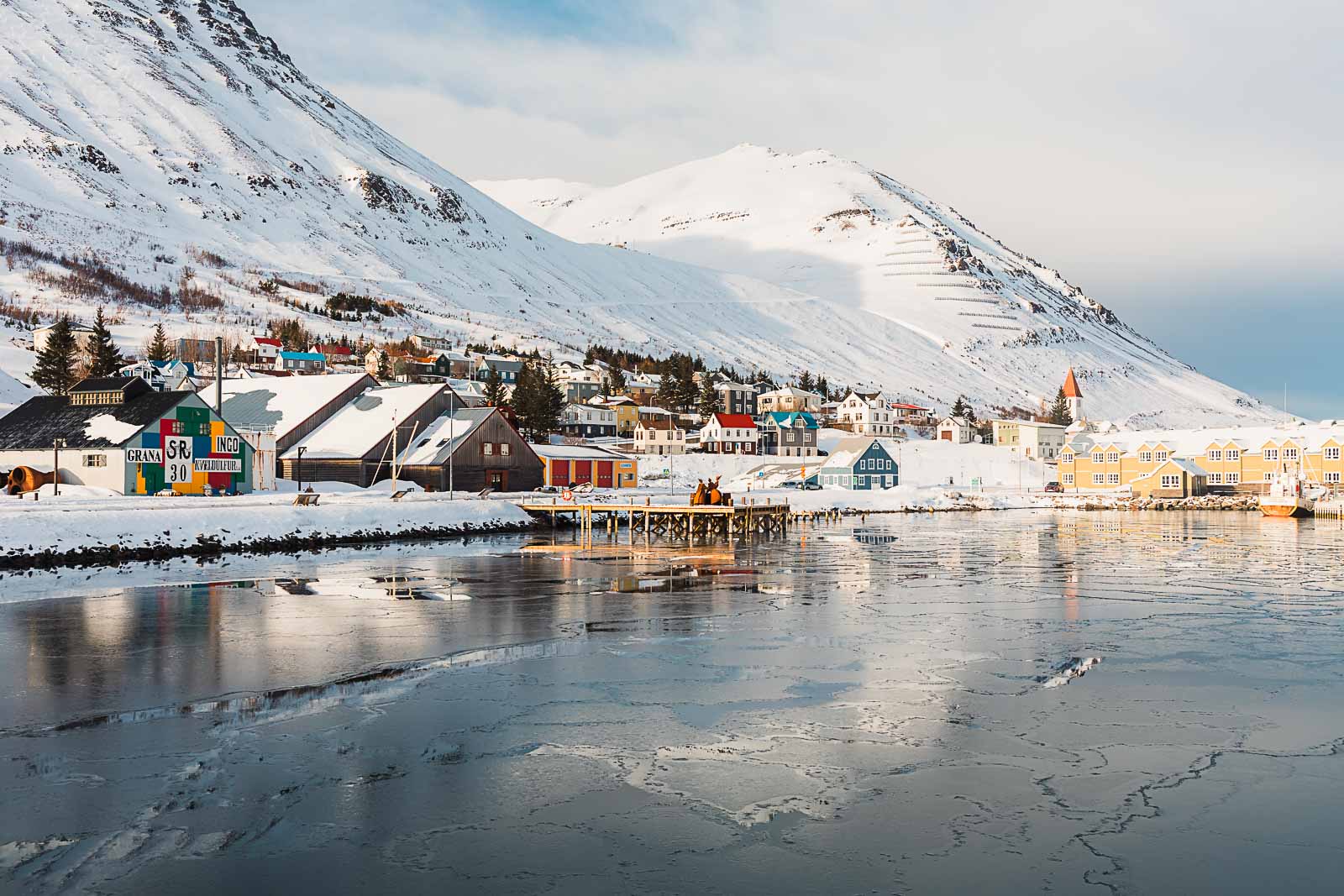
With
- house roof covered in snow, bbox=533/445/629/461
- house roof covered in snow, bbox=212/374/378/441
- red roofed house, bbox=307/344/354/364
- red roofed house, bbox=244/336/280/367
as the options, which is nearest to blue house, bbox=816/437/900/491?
house roof covered in snow, bbox=533/445/629/461

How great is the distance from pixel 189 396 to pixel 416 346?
401 feet

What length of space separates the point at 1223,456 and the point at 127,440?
94.5 meters

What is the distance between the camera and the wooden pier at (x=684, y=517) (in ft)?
197

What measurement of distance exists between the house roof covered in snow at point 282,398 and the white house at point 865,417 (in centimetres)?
9492

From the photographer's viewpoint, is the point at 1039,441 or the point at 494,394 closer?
the point at 494,394

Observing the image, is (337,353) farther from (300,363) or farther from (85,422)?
(85,422)

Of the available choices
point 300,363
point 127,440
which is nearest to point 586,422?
point 300,363

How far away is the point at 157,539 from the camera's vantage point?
136 feet

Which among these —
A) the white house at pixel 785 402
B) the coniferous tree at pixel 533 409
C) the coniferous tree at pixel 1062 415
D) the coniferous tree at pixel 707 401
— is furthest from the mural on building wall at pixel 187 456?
the coniferous tree at pixel 1062 415

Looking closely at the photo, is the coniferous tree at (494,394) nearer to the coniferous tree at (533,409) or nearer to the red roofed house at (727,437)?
the coniferous tree at (533,409)

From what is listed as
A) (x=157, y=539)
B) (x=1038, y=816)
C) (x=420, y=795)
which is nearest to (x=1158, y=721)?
(x=1038, y=816)

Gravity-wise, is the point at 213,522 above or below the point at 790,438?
below

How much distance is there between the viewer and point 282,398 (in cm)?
7569

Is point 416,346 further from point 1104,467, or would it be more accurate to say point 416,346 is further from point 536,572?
point 536,572
